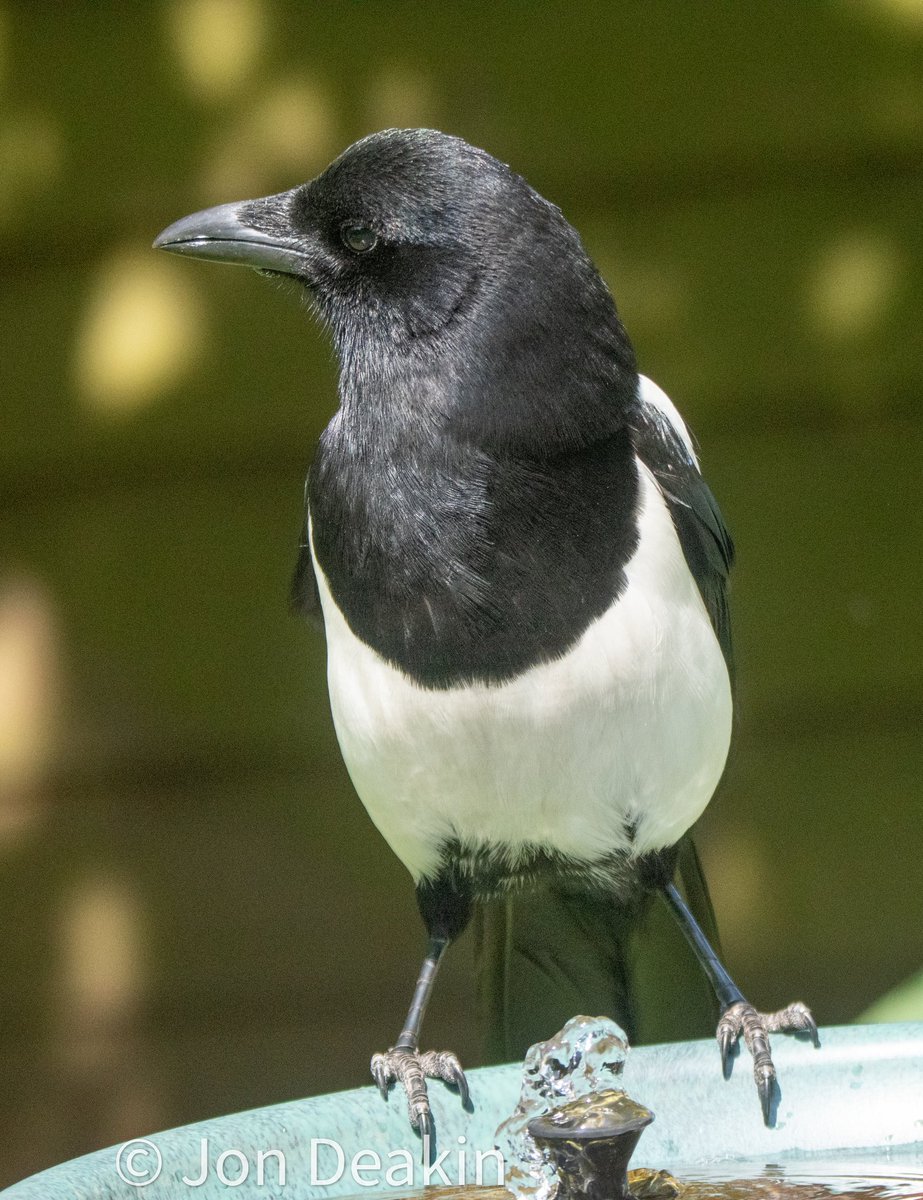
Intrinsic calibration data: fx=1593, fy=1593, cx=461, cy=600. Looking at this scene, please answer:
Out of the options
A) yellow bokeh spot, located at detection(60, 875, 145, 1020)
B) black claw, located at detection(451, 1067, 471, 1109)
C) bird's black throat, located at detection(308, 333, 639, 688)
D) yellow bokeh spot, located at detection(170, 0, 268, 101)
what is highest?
yellow bokeh spot, located at detection(170, 0, 268, 101)

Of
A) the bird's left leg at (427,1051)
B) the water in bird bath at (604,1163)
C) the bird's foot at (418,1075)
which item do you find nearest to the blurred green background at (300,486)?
the bird's left leg at (427,1051)

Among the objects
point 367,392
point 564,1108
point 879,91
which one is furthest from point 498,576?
point 879,91

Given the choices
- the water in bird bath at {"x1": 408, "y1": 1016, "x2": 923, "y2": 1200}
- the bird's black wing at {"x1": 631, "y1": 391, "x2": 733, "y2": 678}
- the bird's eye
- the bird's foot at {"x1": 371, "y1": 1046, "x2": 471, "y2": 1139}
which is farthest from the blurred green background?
the water in bird bath at {"x1": 408, "y1": 1016, "x2": 923, "y2": 1200}

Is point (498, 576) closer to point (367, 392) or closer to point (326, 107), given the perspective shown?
point (367, 392)

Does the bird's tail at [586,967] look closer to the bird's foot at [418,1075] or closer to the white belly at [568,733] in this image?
the white belly at [568,733]

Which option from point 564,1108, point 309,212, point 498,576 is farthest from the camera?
point 309,212

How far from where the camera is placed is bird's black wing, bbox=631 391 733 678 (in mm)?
1706

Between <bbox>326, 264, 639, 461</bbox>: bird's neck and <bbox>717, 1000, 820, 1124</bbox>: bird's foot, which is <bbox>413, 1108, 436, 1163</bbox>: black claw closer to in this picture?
<bbox>717, 1000, 820, 1124</bbox>: bird's foot

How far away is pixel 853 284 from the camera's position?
2.54m

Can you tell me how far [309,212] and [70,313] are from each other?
962 mm

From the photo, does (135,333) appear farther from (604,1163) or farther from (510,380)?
(604,1163)

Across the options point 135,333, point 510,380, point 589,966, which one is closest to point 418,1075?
point 589,966

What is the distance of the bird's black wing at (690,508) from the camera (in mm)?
1706

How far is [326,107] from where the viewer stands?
251 cm
